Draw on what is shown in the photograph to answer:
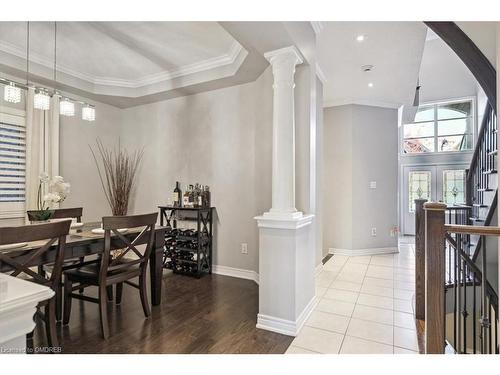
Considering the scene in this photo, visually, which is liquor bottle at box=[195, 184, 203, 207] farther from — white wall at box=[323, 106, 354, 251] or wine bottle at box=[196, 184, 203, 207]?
white wall at box=[323, 106, 354, 251]

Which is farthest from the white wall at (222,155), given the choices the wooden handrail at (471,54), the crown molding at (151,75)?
the wooden handrail at (471,54)

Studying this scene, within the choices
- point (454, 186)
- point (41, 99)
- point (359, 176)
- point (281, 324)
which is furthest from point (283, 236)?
point (454, 186)

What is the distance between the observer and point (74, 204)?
13.2 feet

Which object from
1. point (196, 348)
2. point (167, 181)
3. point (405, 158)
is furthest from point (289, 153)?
point (405, 158)

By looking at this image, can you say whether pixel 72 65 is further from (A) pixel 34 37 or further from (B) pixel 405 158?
(B) pixel 405 158

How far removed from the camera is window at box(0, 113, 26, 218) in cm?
318

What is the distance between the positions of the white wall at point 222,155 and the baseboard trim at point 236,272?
5 centimetres

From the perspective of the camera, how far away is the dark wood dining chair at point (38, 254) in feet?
5.14

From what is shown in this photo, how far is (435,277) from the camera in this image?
164 centimetres

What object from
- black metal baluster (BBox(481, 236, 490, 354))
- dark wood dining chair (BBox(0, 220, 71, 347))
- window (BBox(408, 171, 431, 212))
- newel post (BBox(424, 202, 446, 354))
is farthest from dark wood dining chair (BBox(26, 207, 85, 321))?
window (BBox(408, 171, 431, 212))

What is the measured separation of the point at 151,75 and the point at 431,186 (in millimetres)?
6705

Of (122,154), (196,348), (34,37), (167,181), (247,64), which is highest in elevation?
(34,37)

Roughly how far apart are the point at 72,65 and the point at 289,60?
300 centimetres
